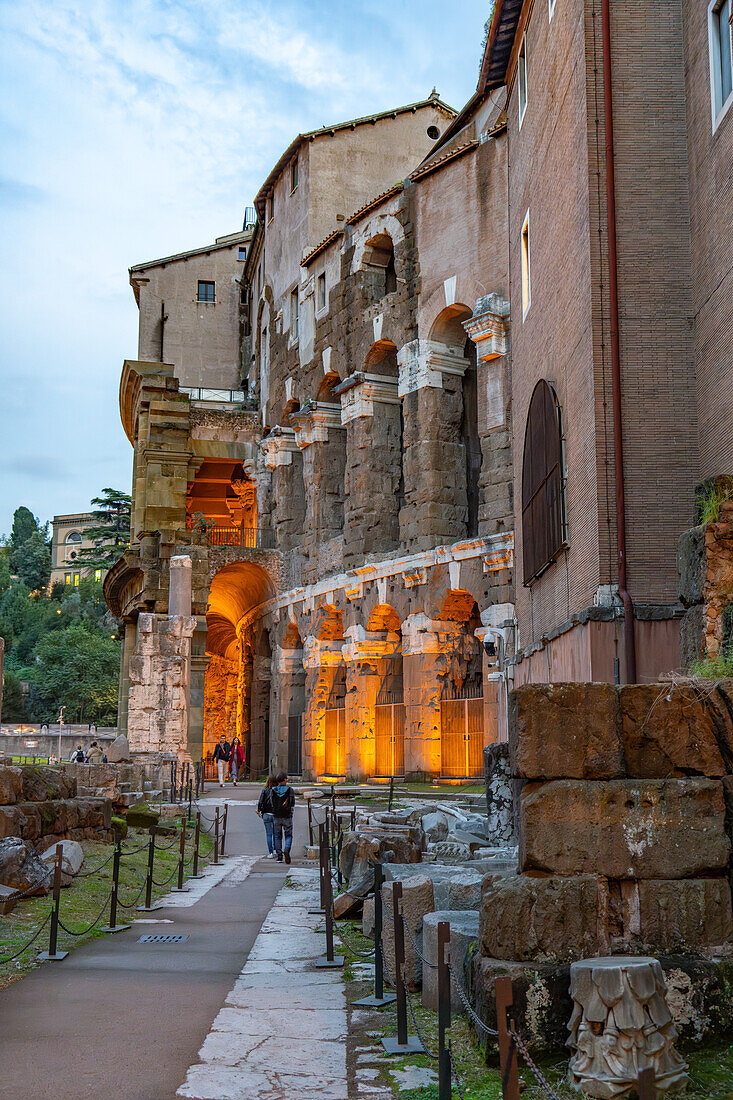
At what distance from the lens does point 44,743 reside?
146 feet

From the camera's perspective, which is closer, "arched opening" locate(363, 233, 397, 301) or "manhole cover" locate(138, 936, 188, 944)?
"manhole cover" locate(138, 936, 188, 944)

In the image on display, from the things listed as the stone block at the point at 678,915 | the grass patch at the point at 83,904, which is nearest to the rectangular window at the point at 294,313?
the grass patch at the point at 83,904

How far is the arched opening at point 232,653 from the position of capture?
119 ft

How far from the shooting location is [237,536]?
1693 inches

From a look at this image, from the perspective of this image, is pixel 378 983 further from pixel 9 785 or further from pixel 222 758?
pixel 222 758

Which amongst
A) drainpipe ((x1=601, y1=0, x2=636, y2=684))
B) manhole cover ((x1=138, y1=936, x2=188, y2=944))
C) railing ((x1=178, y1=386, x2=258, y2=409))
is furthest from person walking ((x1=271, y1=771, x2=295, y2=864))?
railing ((x1=178, y1=386, x2=258, y2=409))

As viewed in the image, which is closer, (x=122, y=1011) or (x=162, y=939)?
(x=122, y=1011)

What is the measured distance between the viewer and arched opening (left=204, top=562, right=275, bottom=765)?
119 feet

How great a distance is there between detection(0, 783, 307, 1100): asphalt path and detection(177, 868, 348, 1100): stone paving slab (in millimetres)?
113

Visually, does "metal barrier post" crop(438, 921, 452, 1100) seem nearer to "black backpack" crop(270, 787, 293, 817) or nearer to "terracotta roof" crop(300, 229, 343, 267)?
"black backpack" crop(270, 787, 293, 817)

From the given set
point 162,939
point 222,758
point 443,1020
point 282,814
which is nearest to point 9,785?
point 162,939

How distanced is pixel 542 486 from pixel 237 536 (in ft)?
96.3

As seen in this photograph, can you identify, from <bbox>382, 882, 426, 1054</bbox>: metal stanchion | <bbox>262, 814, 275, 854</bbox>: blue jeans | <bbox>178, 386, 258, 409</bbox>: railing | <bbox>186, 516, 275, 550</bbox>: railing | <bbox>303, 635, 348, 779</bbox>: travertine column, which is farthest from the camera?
<bbox>178, 386, 258, 409</bbox>: railing

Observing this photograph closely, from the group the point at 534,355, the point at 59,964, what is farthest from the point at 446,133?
the point at 59,964
